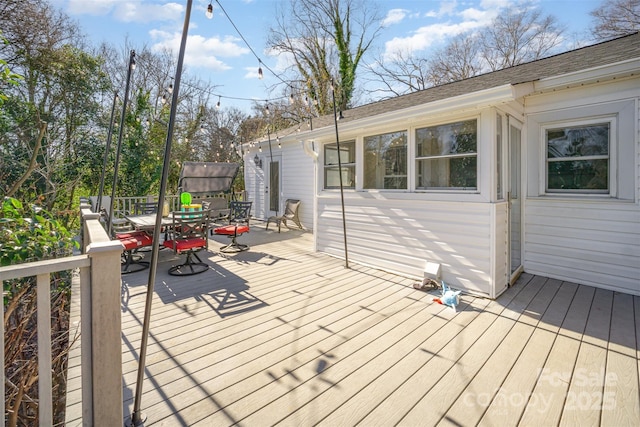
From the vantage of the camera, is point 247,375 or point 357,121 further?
point 357,121

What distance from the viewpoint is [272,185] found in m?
10.1

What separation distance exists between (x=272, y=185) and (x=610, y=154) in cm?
812

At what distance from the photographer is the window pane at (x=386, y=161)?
454 centimetres

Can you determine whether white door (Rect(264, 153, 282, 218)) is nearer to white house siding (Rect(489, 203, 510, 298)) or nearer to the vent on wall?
the vent on wall

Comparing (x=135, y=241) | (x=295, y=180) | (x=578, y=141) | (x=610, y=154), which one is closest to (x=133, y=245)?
(x=135, y=241)

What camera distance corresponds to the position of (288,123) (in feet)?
54.3

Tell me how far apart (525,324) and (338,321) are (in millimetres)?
1825

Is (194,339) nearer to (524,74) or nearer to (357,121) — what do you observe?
(357,121)

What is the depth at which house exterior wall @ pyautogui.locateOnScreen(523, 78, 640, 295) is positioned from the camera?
3.71 m

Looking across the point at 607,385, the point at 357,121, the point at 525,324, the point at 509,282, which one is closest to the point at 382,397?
the point at 607,385

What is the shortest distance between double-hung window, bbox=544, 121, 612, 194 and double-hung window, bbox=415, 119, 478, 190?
1.51 m

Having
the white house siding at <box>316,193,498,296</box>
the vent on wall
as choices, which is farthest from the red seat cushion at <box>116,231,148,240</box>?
the vent on wall

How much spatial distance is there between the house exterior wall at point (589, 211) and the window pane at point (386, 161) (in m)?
1.84

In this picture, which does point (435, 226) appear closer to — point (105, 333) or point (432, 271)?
point (432, 271)
